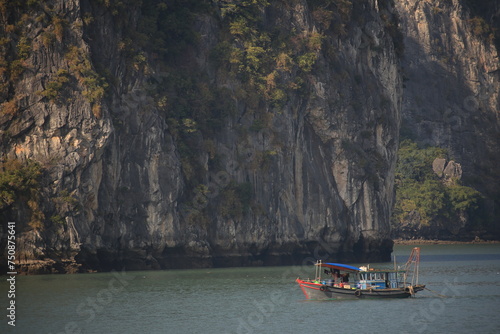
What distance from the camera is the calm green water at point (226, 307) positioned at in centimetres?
3703

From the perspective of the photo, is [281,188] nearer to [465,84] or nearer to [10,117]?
[10,117]

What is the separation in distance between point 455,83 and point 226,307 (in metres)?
83.5

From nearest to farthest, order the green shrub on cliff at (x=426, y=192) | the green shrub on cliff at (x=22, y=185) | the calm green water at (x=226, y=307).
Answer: the calm green water at (x=226, y=307), the green shrub on cliff at (x=22, y=185), the green shrub on cliff at (x=426, y=192)

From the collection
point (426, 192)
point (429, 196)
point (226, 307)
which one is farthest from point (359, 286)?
point (426, 192)

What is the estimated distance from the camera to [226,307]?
140 ft

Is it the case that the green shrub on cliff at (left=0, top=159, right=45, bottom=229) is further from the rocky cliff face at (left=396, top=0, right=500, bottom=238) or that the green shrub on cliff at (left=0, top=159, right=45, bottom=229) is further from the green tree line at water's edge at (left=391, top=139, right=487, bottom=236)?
the rocky cliff face at (left=396, top=0, right=500, bottom=238)

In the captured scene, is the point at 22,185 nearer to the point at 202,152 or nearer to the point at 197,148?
the point at 197,148

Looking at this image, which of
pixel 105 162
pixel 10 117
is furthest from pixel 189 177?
pixel 10 117

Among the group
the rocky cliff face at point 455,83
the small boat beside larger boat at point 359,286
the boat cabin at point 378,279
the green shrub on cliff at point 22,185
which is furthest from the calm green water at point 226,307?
the rocky cliff face at point 455,83

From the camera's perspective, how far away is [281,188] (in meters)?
67.9

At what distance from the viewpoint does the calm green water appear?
121ft

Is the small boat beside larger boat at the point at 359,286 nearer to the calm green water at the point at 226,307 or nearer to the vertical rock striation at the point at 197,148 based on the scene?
the calm green water at the point at 226,307

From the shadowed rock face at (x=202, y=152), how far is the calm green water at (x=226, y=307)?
13.1ft

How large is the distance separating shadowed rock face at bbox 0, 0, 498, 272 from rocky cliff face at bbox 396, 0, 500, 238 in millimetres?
39416
